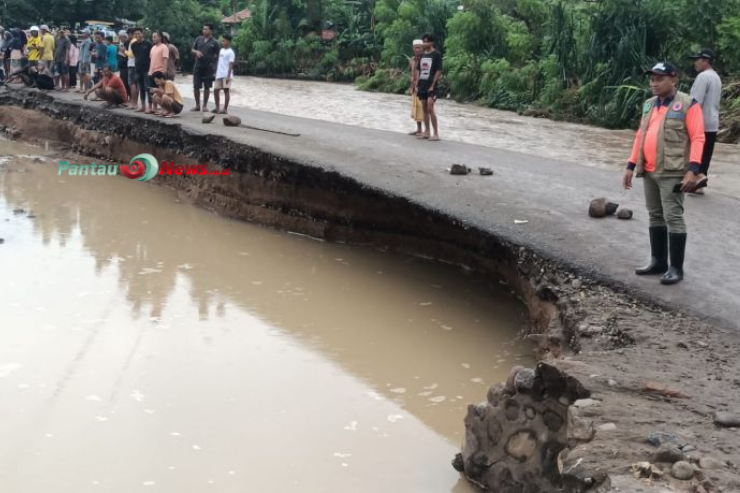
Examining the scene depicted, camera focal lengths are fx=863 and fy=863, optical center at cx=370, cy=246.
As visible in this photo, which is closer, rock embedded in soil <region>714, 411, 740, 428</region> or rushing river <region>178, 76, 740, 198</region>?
rock embedded in soil <region>714, 411, 740, 428</region>

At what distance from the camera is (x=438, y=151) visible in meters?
12.0

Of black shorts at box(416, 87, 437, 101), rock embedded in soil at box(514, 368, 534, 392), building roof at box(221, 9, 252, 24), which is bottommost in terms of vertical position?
rock embedded in soil at box(514, 368, 534, 392)

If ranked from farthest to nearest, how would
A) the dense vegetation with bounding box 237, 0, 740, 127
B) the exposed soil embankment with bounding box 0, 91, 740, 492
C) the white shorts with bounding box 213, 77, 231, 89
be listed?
1. the dense vegetation with bounding box 237, 0, 740, 127
2. the white shorts with bounding box 213, 77, 231, 89
3. the exposed soil embankment with bounding box 0, 91, 740, 492

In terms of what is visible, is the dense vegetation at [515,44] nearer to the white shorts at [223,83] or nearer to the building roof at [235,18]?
the building roof at [235,18]

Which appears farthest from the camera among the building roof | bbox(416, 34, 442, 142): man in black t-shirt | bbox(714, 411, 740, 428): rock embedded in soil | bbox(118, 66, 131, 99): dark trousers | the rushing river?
the building roof

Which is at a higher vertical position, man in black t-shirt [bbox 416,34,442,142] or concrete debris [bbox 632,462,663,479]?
man in black t-shirt [bbox 416,34,442,142]

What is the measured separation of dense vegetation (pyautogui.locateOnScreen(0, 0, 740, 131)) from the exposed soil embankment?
9691 mm

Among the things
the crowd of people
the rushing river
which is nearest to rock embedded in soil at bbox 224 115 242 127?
the crowd of people

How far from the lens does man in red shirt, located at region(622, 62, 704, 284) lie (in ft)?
18.9

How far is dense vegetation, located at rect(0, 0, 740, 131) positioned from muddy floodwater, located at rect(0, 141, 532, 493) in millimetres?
10767

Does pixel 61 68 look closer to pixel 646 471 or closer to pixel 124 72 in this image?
pixel 124 72

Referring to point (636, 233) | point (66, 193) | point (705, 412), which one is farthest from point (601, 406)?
point (66, 193)

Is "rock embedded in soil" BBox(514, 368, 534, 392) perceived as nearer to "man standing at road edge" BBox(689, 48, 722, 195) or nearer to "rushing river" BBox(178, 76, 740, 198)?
"man standing at road edge" BBox(689, 48, 722, 195)

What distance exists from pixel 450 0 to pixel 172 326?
80.5 feet
